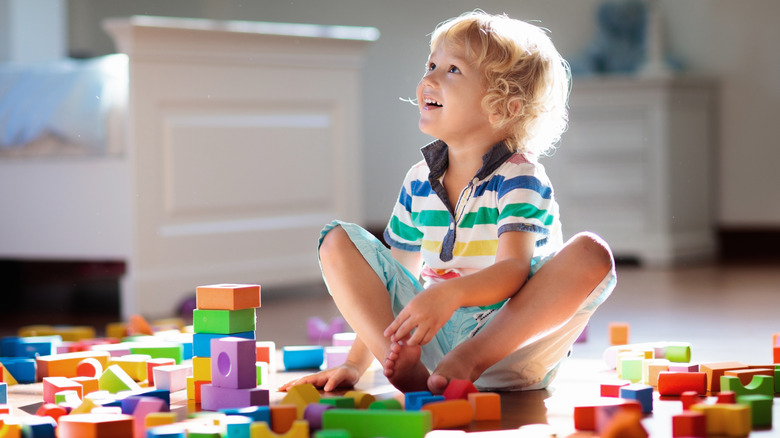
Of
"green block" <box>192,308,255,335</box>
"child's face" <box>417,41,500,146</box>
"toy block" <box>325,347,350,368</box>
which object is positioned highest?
"child's face" <box>417,41,500,146</box>

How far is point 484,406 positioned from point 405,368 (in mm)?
127

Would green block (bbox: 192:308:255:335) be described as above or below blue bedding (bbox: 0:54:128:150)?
below

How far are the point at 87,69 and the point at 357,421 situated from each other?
6.37 feet

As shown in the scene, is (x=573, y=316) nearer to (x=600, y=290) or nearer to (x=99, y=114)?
(x=600, y=290)

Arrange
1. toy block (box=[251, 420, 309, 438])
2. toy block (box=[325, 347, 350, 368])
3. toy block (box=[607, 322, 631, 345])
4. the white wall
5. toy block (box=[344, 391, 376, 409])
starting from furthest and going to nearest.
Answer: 1. the white wall
2. toy block (box=[607, 322, 631, 345])
3. toy block (box=[325, 347, 350, 368])
4. toy block (box=[344, 391, 376, 409])
5. toy block (box=[251, 420, 309, 438])

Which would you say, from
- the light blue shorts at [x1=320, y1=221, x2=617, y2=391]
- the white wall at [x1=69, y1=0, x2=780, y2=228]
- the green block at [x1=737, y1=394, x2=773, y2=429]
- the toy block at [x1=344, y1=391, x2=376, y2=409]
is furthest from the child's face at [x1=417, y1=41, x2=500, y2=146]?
the white wall at [x1=69, y1=0, x2=780, y2=228]

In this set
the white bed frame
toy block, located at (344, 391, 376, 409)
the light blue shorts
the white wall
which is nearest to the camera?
toy block, located at (344, 391, 376, 409)

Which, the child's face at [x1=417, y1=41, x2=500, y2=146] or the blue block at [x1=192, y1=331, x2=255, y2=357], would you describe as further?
the child's face at [x1=417, y1=41, x2=500, y2=146]

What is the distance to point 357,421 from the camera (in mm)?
1084

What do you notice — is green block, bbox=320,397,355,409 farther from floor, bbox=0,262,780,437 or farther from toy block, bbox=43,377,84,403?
toy block, bbox=43,377,84,403

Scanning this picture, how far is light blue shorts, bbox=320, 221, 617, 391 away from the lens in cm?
144

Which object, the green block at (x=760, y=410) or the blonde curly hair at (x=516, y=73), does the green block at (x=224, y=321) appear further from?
the green block at (x=760, y=410)

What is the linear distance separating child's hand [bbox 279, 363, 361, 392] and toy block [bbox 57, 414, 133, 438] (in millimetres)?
402

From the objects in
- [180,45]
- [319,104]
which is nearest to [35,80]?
[180,45]
